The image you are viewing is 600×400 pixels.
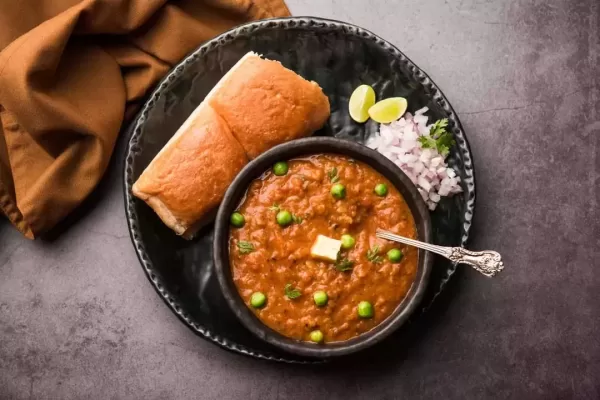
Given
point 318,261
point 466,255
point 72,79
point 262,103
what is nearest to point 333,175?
point 318,261

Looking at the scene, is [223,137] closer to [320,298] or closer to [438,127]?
[320,298]

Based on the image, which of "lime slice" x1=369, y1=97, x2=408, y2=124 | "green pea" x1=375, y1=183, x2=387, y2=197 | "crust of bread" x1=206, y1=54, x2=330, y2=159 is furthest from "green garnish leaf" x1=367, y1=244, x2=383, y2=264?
"lime slice" x1=369, y1=97, x2=408, y2=124

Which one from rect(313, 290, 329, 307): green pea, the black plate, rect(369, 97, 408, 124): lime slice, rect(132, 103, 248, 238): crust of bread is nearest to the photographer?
rect(313, 290, 329, 307): green pea

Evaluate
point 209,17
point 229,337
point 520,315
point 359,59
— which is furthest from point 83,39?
point 520,315

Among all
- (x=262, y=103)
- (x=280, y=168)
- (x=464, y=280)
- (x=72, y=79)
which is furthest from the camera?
(x=464, y=280)

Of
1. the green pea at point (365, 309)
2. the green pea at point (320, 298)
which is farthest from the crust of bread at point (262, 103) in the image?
the green pea at point (365, 309)

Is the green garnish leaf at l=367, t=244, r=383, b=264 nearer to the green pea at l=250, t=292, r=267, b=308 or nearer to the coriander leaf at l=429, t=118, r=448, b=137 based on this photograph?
the green pea at l=250, t=292, r=267, b=308
